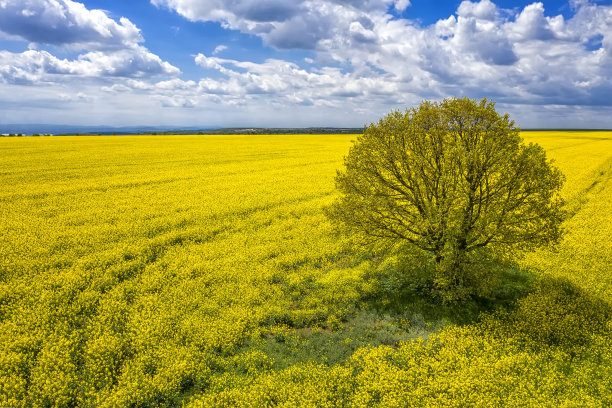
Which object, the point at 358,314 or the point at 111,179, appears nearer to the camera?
the point at 358,314

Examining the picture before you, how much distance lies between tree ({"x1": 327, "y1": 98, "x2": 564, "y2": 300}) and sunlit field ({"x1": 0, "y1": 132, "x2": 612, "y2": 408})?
5.26ft

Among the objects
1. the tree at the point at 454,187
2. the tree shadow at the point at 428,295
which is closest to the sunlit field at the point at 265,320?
A: the tree shadow at the point at 428,295

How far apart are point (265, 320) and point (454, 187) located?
28.9ft

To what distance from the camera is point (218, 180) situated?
111 feet

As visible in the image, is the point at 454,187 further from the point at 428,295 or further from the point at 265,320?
the point at 265,320

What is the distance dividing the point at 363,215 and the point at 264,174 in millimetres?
24909

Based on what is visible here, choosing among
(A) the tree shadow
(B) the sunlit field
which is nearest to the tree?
(A) the tree shadow

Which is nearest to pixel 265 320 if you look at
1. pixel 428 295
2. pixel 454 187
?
pixel 428 295

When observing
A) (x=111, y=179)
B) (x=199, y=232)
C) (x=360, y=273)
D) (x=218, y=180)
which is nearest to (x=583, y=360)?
(x=360, y=273)

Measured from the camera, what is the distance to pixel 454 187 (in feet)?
41.7

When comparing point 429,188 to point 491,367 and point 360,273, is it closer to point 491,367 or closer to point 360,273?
point 360,273

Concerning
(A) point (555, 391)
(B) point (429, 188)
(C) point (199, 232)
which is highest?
(B) point (429, 188)

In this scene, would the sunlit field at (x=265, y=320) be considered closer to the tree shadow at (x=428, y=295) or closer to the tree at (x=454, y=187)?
the tree shadow at (x=428, y=295)

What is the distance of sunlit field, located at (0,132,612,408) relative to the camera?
920 cm
